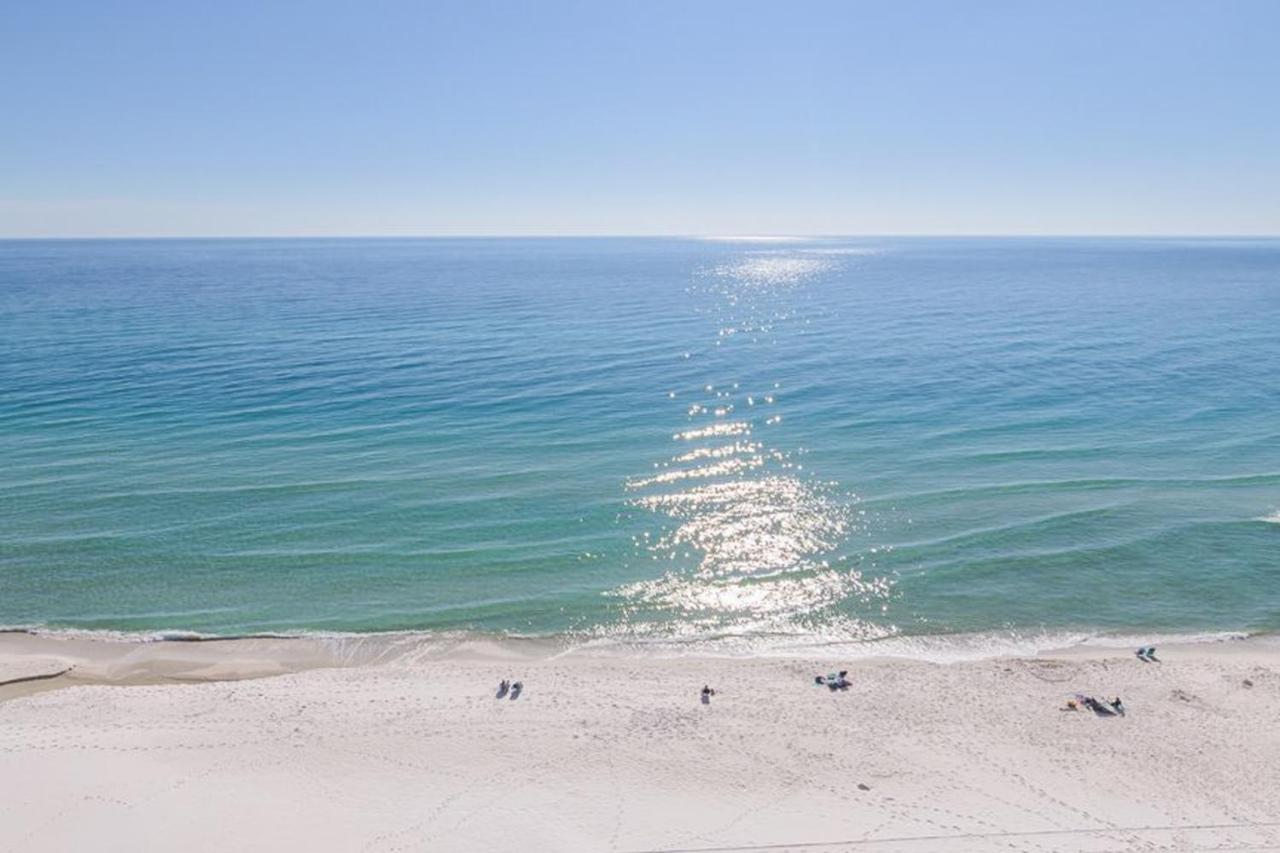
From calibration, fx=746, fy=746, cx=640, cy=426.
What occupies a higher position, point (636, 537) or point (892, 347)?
point (892, 347)

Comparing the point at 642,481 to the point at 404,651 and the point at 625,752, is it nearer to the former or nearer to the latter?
the point at 404,651

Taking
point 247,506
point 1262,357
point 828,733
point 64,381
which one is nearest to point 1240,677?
point 828,733

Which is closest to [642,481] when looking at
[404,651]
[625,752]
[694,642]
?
[694,642]

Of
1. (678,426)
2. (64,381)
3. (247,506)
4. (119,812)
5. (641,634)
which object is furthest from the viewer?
(64,381)

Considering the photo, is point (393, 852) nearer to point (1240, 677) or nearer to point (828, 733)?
point (828, 733)

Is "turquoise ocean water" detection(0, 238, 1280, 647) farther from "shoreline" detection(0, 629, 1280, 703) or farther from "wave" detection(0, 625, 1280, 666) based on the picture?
"shoreline" detection(0, 629, 1280, 703)

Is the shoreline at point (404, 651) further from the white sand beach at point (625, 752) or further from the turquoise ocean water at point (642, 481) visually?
the turquoise ocean water at point (642, 481)

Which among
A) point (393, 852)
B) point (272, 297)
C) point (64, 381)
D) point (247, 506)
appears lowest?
point (393, 852)
